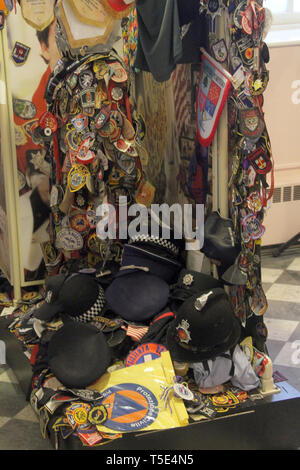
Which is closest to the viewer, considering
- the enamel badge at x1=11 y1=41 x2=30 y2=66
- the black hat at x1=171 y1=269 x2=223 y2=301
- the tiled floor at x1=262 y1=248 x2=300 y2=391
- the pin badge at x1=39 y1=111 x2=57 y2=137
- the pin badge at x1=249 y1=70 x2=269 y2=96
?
the pin badge at x1=249 y1=70 x2=269 y2=96

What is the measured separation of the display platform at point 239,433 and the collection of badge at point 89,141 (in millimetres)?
1119

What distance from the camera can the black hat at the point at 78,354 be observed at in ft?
8.50

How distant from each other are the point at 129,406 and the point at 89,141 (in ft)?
4.03

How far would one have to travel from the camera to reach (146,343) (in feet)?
8.87

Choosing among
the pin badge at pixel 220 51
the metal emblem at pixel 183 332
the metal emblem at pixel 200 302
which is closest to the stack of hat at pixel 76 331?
the metal emblem at pixel 183 332

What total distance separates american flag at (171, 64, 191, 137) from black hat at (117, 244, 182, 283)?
694mm

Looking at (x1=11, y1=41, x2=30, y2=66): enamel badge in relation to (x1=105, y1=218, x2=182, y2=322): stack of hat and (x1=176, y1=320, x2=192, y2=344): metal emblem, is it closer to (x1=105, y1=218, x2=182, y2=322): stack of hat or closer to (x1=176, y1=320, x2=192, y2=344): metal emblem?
(x1=105, y1=218, x2=182, y2=322): stack of hat

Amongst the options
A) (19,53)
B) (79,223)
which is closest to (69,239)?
(79,223)

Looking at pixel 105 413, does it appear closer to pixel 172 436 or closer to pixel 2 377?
pixel 172 436

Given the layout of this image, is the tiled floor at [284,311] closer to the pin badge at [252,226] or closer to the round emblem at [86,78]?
the pin badge at [252,226]

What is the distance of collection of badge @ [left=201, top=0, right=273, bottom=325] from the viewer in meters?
2.47

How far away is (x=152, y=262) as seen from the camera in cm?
296

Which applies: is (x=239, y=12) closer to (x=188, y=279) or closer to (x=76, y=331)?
(x=188, y=279)

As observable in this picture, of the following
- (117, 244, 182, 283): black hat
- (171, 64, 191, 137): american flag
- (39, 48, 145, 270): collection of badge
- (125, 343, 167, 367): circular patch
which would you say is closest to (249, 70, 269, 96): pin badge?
(171, 64, 191, 137): american flag
